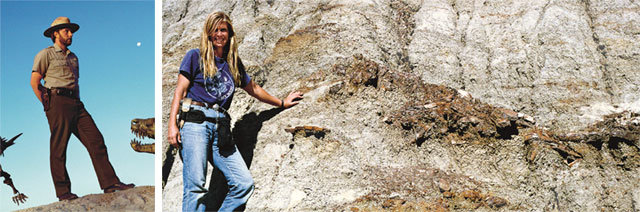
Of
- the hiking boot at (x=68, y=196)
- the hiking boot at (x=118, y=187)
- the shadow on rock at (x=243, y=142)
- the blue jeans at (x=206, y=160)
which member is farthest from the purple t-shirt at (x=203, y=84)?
the hiking boot at (x=68, y=196)

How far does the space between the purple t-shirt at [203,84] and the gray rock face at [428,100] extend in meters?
0.79

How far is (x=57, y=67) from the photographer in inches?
239

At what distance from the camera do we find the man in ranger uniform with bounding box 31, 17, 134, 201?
6000 mm

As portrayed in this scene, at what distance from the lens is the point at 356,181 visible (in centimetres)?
441

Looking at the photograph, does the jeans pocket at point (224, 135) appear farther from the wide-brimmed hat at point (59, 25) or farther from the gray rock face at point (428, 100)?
the wide-brimmed hat at point (59, 25)

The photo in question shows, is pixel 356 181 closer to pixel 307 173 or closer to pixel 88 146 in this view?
pixel 307 173

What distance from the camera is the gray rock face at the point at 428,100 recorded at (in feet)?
14.7

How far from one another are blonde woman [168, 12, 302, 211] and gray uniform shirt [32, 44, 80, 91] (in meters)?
2.75

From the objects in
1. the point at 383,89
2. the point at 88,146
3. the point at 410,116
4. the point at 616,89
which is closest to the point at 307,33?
the point at 383,89

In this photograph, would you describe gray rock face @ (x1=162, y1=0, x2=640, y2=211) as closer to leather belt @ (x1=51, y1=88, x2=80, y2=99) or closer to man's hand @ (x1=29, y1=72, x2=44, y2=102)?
leather belt @ (x1=51, y1=88, x2=80, y2=99)

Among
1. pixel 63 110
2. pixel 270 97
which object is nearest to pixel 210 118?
pixel 270 97

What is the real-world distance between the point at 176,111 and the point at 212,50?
76 cm

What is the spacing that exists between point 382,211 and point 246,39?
3402mm

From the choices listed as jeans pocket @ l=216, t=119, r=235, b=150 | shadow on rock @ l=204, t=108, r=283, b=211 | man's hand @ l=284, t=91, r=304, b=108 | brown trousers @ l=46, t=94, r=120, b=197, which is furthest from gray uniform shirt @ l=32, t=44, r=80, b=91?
man's hand @ l=284, t=91, r=304, b=108
